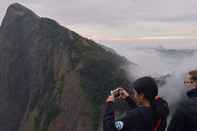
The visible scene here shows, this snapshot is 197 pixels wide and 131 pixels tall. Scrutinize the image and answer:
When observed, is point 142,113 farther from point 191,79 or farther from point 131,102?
point 191,79

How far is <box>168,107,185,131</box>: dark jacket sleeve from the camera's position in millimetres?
15148

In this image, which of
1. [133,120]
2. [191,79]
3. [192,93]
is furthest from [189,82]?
[133,120]

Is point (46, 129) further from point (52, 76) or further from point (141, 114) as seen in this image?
point (141, 114)

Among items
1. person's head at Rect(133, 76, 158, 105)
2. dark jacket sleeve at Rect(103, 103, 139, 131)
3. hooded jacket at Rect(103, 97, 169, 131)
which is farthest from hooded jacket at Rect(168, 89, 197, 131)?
dark jacket sleeve at Rect(103, 103, 139, 131)

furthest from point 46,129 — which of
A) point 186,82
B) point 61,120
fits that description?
point 186,82

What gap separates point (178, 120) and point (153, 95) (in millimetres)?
929

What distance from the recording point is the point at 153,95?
15.1 m

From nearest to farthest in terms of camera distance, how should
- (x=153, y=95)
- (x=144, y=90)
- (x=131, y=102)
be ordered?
(x=144, y=90) → (x=153, y=95) → (x=131, y=102)

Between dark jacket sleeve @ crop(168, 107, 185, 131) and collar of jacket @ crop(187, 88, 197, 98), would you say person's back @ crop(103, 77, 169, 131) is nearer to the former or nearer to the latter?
dark jacket sleeve @ crop(168, 107, 185, 131)

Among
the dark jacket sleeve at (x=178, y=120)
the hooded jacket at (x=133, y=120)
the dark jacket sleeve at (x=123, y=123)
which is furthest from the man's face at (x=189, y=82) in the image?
the dark jacket sleeve at (x=123, y=123)

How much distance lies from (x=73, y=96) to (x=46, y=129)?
512 inches

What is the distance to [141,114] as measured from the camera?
15.0 meters

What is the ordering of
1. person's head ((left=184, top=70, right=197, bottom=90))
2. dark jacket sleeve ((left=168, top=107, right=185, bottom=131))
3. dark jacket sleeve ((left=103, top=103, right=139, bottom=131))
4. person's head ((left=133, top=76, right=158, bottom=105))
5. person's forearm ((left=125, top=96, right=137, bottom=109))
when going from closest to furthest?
dark jacket sleeve ((left=103, top=103, right=139, bottom=131)), person's head ((left=133, top=76, right=158, bottom=105)), dark jacket sleeve ((left=168, top=107, right=185, bottom=131)), person's head ((left=184, top=70, right=197, bottom=90)), person's forearm ((left=125, top=96, right=137, bottom=109))

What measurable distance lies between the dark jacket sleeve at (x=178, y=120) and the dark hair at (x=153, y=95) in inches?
11.1
